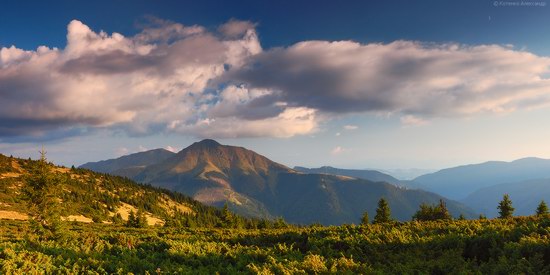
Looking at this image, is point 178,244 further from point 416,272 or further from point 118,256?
point 416,272

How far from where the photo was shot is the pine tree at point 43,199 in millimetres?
28172

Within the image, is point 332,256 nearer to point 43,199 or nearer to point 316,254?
point 316,254

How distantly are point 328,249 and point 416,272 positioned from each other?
4.80 meters

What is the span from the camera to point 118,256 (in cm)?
1327

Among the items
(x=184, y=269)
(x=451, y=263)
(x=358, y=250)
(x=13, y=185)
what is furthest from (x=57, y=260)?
(x=13, y=185)

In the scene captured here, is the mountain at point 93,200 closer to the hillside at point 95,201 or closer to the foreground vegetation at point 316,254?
the hillside at point 95,201

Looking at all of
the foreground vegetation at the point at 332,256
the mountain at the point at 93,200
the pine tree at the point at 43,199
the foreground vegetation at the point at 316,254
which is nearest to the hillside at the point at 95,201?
the mountain at the point at 93,200

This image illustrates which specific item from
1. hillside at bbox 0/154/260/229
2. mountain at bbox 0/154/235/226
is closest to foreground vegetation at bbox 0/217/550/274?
mountain at bbox 0/154/235/226

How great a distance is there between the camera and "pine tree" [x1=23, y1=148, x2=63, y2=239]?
28172mm

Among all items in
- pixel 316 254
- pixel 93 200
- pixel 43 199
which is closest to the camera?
pixel 316 254

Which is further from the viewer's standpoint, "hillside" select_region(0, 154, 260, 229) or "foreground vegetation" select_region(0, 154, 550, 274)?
"hillside" select_region(0, 154, 260, 229)

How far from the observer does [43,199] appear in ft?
96.1

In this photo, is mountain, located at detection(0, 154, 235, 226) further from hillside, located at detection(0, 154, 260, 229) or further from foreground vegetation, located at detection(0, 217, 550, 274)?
foreground vegetation, located at detection(0, 217, 550, 274)

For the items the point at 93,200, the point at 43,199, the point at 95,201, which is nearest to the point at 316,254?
the point at 43,199
